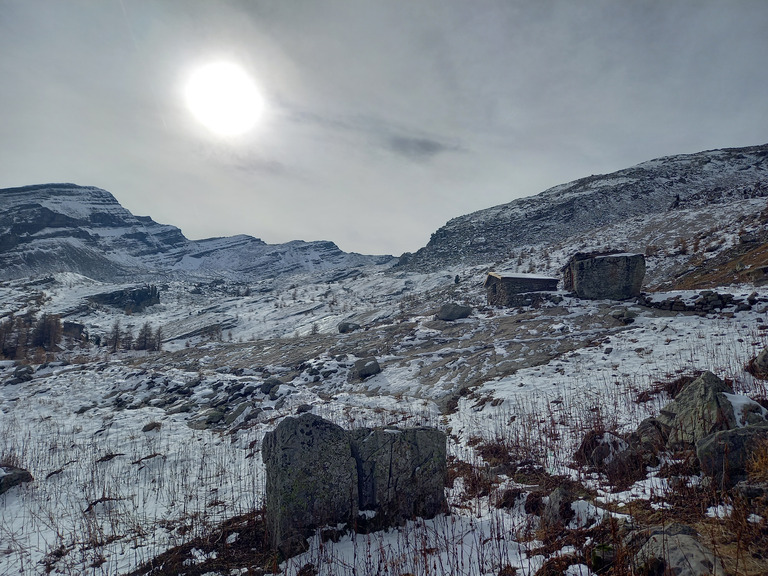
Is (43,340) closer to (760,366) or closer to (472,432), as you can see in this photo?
(472,432)

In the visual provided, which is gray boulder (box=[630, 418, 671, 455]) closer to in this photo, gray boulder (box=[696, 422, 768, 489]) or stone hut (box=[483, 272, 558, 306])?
gray boulder (box=[696, 422, 768, 489])

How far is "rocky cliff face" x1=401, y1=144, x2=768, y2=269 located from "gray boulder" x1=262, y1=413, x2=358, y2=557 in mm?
41502

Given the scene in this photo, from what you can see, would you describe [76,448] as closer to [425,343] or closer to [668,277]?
[425,343]

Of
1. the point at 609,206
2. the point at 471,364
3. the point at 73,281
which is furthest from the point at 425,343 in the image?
the point at 73,281

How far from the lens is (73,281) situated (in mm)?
72625

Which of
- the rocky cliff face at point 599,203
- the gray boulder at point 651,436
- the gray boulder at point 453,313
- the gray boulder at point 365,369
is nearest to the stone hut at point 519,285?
the gray boulder at point 453,313

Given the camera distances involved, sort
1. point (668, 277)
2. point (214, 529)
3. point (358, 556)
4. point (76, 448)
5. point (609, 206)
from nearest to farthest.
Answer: point (358, 556) → point (214, 529) → point (76, 448) → point (668, 277) → point (609, 206)

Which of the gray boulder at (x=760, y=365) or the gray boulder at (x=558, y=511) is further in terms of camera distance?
the gray boulder at (x=760, y=365)

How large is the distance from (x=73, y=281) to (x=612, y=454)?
296 ft

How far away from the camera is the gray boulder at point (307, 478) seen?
4672 millimetres

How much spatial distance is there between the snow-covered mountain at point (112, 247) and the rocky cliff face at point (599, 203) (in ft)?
218

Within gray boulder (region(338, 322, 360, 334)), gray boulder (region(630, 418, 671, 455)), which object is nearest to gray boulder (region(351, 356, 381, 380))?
gray boulder (region(338, 322, 360, 334))

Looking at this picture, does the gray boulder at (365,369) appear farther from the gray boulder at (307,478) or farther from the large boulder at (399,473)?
the gray boulder at (307,478)

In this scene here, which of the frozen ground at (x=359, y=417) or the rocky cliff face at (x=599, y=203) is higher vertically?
the rocky cliff face at (x=599, y=203)
